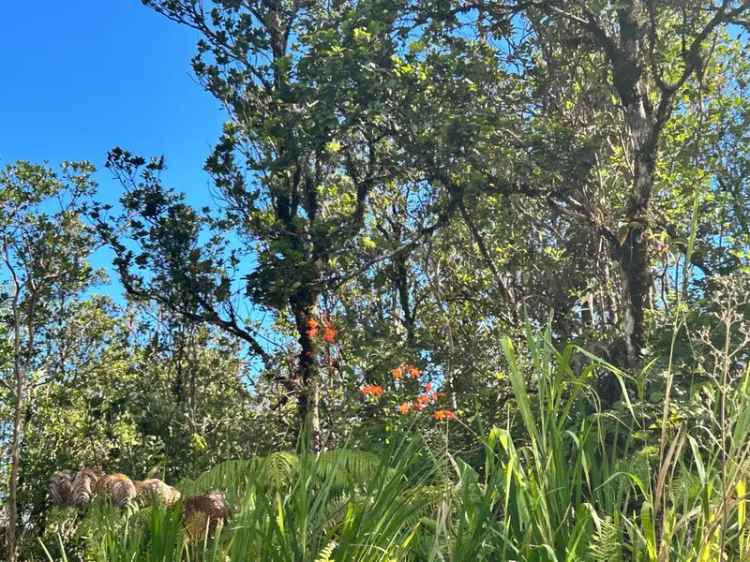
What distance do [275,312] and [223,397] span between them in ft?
4.61

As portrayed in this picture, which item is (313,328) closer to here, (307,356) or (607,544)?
(307,356)

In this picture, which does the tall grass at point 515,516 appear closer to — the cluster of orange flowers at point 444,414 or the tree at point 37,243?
the cluster of orange flowers at point 444,414

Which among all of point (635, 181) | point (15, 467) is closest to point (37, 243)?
point (15, 467)

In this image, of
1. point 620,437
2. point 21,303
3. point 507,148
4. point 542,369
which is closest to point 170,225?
point 21,303

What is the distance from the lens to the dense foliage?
6.11 meters

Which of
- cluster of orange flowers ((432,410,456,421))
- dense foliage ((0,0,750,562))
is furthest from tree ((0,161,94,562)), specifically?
cluster of orange flowers ((432,410,456,421))

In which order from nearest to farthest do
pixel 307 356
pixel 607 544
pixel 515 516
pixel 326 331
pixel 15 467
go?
pixel 607 544, pixel 515 516, pixel 326 331, pixel 307 356, pixel 15 467

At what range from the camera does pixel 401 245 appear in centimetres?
832

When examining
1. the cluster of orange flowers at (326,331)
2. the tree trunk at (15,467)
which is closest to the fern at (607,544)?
the cluster of orange flowers at (326,331)

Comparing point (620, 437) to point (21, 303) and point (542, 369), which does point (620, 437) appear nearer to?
point (542, 369)

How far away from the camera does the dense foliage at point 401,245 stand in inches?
241

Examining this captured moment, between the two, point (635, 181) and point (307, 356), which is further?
point (307, 356)

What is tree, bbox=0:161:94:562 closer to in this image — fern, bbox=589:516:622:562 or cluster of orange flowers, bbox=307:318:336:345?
cluster of orange flowers, bbox=307:318:336:345

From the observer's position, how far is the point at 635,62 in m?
6.41
